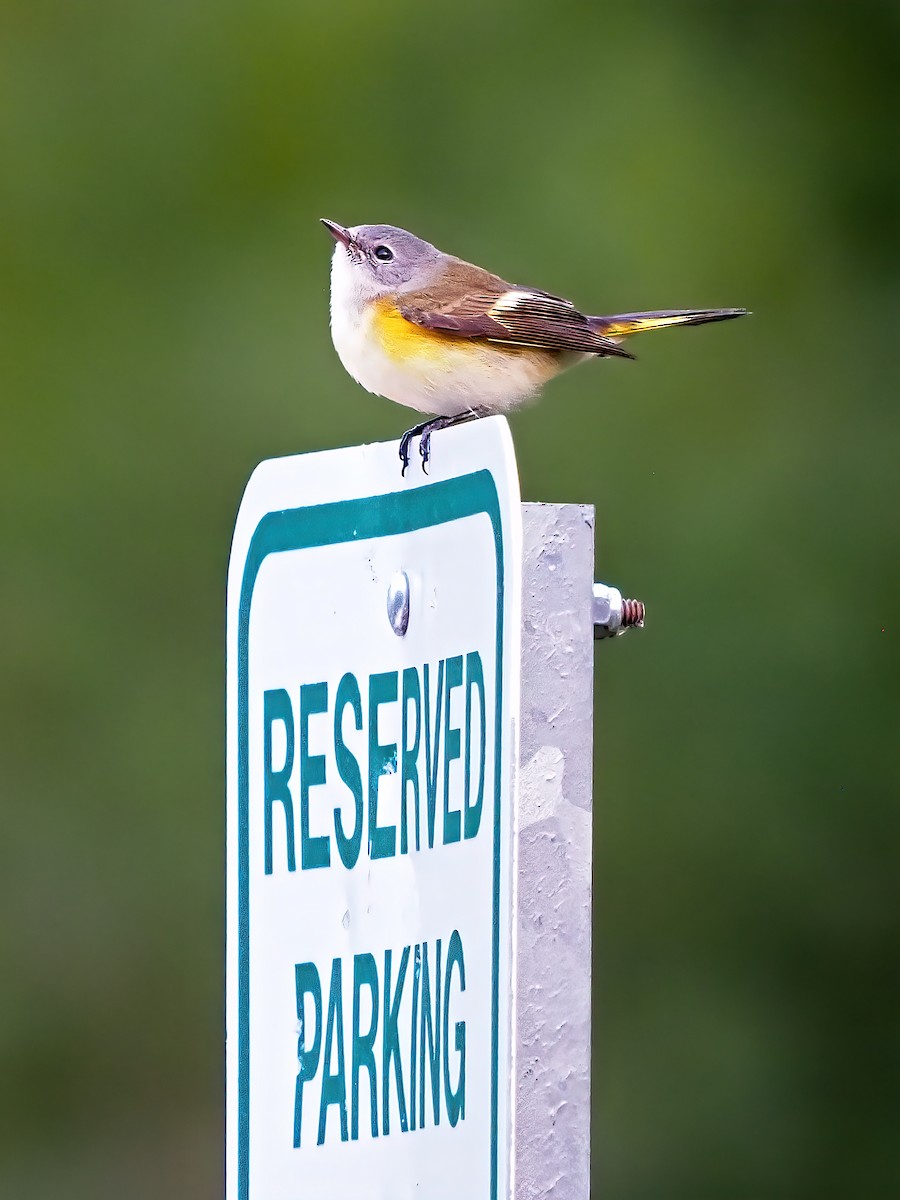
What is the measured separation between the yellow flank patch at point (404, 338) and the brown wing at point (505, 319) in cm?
1

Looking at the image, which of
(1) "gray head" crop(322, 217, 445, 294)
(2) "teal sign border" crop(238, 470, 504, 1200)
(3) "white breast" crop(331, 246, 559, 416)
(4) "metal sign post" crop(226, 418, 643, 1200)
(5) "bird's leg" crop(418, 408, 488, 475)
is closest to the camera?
(4) "metal sign post" crop(226, 418, 643, 1200)

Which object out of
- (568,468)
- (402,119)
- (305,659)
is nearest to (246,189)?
Answer: (402,119)

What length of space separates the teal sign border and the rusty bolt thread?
17 centimetres

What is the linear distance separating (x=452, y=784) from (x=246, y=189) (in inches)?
285

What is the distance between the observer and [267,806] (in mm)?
1967

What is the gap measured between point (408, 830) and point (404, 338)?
6.50 ft

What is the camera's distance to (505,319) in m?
3.69

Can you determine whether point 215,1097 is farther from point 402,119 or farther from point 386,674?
point 386,674

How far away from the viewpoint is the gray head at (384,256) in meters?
3.92

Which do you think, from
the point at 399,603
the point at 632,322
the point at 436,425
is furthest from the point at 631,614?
the point at 632,322

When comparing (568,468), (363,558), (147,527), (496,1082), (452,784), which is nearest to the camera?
(496,1082)

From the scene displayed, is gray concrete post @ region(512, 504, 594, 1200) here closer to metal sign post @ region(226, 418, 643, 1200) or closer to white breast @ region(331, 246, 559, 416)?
metal sign post @ region(226, 418, 643, 1200)

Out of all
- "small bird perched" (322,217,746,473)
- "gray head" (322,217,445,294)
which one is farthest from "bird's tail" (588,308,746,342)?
"gray head" (322,217,445,294)

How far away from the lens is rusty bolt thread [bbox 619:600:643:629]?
1716 millimetres
